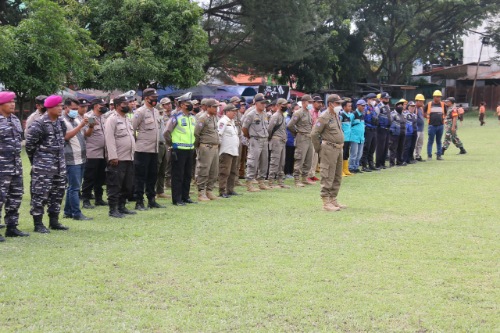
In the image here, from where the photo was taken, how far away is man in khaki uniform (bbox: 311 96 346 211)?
10945 millimetres

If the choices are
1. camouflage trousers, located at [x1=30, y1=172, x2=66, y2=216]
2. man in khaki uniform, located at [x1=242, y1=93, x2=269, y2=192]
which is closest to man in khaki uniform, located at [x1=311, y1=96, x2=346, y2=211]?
man in khaki uniform, located at [x1=242, y1=93, x2=269, y2=192]

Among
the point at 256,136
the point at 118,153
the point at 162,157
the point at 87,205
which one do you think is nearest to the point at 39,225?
the point at 118,153

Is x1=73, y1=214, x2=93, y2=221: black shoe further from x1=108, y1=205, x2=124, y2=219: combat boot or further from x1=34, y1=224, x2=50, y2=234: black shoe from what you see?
x1=34, y1=224, x2=50, y2=234: black shoe

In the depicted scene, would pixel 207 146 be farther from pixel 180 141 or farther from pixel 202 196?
pixel 202 196

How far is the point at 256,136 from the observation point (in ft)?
45.0

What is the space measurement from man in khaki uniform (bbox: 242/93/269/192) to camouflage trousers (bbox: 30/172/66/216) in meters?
5.39

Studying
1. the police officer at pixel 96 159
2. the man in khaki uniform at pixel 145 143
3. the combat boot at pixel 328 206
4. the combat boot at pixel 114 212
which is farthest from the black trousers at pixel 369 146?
the combat boot at pixel 114 212

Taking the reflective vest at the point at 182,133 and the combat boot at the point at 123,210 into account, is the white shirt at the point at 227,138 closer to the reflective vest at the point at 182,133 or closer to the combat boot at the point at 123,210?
the reflective vest at the point at 182,133

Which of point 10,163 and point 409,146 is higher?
point 10,163

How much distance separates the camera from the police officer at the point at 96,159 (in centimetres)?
1104

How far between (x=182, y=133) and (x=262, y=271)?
5.19 metres

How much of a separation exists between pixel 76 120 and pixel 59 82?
13.6 metres

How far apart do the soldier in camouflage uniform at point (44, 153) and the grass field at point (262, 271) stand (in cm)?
46

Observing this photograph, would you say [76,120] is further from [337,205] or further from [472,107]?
[472,107]
